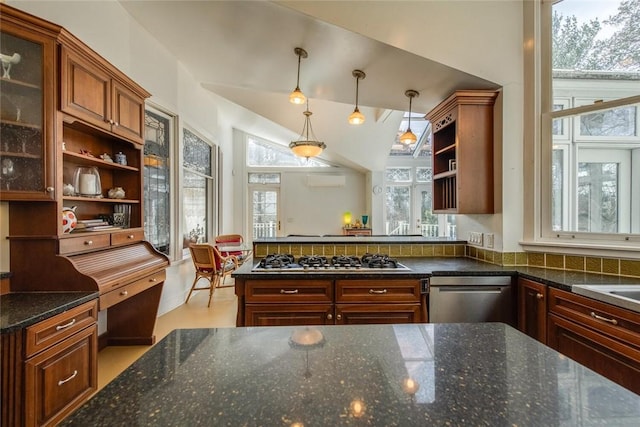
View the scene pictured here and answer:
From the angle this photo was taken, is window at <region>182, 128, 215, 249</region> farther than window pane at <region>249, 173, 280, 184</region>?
No

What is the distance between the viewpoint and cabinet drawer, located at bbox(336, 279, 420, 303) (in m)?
2.00

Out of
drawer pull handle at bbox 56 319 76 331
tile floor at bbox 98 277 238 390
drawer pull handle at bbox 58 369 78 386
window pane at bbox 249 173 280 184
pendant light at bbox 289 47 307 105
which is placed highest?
pendant light at bbox 289 47 307 105

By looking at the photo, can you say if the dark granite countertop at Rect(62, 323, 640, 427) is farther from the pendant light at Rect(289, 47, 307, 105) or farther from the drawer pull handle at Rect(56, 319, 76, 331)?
the pendant light at Rect(289, 47, 307, 105)

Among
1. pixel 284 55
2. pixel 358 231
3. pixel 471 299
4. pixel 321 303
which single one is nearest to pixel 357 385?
pixel 321 303

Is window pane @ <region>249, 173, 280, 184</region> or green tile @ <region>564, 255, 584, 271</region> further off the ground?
window pane @ <region>249, 173, 280, 184</region>

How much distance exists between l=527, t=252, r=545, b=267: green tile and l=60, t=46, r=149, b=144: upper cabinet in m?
3.42

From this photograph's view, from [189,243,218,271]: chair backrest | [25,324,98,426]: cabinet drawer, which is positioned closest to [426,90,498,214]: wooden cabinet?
[25,324,98,426]: cabinet drawer

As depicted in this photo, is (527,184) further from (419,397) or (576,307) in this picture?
(419,397)

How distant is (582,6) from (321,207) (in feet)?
19.0

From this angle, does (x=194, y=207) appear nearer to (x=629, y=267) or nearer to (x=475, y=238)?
(x=475, y=238)

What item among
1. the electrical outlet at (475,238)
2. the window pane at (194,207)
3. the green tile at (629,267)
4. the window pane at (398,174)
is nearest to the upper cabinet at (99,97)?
the window pane at (194,207)

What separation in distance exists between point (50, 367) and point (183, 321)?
6.38 feet

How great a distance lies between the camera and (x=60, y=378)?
5.34ft

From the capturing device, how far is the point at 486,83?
7.89ft
